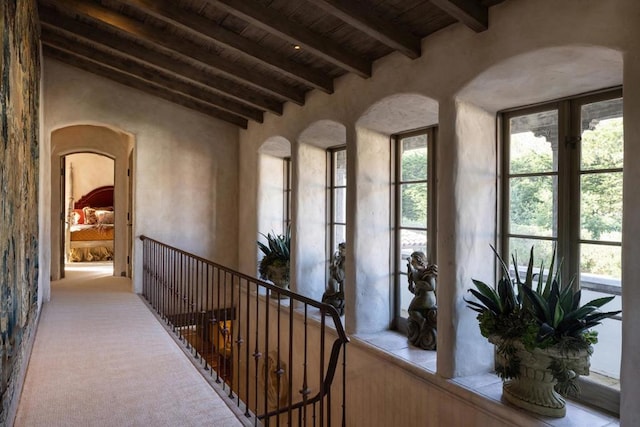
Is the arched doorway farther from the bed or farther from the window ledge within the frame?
the window ledge

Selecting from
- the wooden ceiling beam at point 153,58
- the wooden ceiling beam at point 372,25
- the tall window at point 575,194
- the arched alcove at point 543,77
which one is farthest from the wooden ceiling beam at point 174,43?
the tall window at point 575,194

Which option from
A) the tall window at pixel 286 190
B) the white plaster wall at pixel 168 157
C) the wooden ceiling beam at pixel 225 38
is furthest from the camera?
the tall window at pixel 286 190

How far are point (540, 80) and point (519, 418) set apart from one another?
193cm

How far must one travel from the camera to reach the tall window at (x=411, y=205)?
366 centimetres

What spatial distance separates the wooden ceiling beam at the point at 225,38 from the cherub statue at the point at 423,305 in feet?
5.97

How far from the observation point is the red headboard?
11.1 metres

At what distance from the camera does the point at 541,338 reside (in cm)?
226

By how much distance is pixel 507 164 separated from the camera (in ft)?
9.87

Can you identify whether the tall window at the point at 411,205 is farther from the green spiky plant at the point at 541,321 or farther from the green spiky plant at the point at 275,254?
the green spiky plant at the point at 275,254

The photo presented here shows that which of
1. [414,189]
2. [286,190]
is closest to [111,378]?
[414,189]

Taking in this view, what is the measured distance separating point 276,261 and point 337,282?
3.48ft

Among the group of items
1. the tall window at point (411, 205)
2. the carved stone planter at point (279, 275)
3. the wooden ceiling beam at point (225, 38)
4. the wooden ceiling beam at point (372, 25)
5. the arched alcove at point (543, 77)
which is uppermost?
the wooden ceiling beam at point (225, 38)

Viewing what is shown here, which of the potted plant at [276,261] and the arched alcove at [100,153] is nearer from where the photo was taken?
the potted plant at [276,261]

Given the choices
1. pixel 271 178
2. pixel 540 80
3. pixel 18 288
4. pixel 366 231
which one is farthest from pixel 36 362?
pixel 540 80
